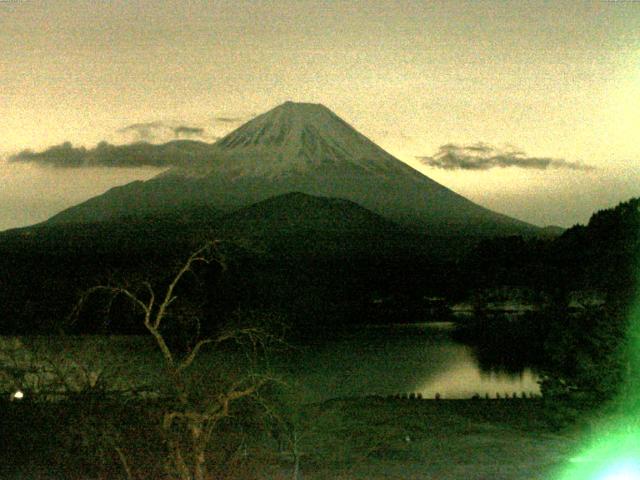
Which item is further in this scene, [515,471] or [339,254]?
[339,254]

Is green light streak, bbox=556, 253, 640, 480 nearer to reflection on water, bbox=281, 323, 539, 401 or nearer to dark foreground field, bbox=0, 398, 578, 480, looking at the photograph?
dark foreground field, bbox=0, 398, 578, 480

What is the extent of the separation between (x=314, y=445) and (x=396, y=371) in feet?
44.9

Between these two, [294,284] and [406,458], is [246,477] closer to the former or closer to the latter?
[406,458]

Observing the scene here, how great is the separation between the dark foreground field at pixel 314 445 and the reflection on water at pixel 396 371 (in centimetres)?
390

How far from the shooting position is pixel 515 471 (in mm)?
9289

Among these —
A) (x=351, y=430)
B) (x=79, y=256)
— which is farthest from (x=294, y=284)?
(x=351, y=430)

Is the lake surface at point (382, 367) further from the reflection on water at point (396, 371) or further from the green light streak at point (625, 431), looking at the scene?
the green light streak at point (625, 431)

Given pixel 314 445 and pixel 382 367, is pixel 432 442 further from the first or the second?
pixel 382 367

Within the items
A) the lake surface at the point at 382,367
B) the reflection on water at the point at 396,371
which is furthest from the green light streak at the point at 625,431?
the reflection on water at the point at 396,371

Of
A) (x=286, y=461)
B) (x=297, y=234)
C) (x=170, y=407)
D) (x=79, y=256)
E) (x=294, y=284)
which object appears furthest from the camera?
(x=297, y=234)

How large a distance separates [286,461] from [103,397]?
2594 mm

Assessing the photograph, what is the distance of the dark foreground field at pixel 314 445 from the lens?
26.6 feet

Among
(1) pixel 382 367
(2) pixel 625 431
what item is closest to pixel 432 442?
(2) pixel 625 431

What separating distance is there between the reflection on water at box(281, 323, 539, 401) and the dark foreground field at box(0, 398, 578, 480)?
390 cm
